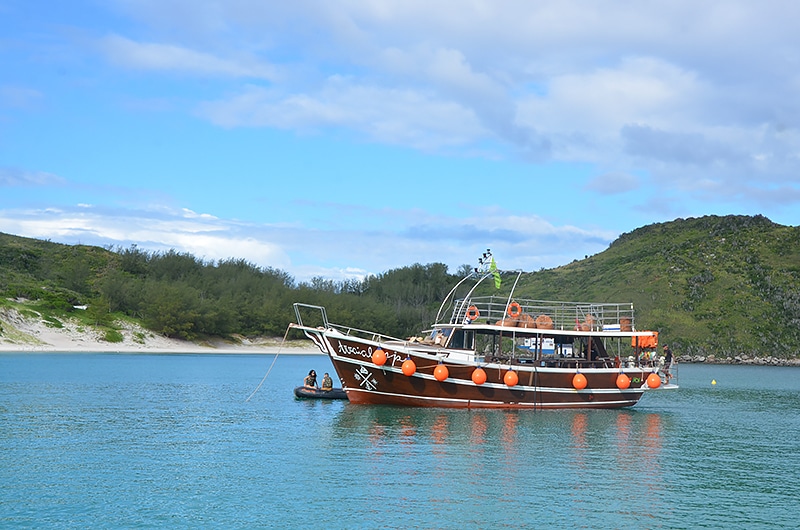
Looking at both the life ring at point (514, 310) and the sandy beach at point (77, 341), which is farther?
the sandy beach at point (77, 341)

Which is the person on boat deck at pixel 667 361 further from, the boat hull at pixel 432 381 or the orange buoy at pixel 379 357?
the orange buoy at pixel 379 357

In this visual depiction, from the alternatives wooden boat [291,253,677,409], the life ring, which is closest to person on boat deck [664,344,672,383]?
wooden boat [291,253,677,409]

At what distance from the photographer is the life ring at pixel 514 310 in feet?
123

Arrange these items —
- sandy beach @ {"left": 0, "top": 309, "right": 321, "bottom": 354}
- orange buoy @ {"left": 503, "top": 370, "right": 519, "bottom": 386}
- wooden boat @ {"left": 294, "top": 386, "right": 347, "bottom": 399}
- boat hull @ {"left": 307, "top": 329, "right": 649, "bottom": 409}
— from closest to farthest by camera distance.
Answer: boat hull @ {"left": 307, "top": 329, "right": 649, "bottom": 409} < orange buoy @ {"left": 503, "top": 370, "right": 519, "bottom": 386} < wooden boat @ {"left": 294, "top": 386, "right": 347, "bottom": 399} < sandy beach @ {"left": 0, "top": 309, "right": 321, "bottom": 354}

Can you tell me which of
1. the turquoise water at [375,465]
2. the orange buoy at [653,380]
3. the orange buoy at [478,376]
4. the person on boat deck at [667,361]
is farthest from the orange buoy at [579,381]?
the person on boat deck at [667,361]

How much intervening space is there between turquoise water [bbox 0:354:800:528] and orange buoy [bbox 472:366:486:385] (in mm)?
1427

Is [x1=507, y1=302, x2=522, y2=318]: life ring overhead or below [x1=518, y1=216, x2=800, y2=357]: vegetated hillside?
below

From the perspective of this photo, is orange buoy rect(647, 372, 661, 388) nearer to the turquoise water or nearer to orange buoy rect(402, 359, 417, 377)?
the turquoise water

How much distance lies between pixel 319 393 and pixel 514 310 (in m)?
10.8

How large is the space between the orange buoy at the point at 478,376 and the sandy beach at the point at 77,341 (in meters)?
38.5

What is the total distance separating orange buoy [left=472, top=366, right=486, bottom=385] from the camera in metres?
35.9

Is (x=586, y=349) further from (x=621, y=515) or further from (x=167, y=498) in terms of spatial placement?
(x=167, y=498)

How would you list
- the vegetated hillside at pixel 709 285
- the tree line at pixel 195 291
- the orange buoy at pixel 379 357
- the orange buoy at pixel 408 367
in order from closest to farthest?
1. the orange buoy at pixel 379 357
2. the orange buoy at pixel 408 367
3. the tree line at pixel 195 291
4. the vegetated hillside at pixel 709 285

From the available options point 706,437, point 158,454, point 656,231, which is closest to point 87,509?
point 158,454
